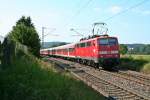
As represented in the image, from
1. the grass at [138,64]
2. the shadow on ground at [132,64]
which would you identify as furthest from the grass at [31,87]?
the shadow on ground at [132,64]

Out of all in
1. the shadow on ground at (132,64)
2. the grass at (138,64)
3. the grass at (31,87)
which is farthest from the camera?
the shadow on ground at (132,64)

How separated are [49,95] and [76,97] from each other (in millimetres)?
880

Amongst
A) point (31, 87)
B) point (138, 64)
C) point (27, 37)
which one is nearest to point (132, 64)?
point (138, 64)

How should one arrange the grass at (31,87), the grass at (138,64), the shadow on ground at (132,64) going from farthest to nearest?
1. the shadow on ground at (132,64)
2. the grass at (138,64)
3. the grass at (31,87)

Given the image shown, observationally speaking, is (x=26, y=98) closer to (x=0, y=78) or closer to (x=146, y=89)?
(x=0, y=78)

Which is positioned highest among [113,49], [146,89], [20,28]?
[20,28]

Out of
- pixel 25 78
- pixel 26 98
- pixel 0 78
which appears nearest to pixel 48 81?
pixel 25 78

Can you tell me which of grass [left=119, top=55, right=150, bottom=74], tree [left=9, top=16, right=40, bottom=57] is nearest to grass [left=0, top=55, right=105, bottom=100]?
grass [left=119, top=55, right=150, bottom=74]

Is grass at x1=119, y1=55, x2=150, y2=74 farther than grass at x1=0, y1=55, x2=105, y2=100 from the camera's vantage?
Yes

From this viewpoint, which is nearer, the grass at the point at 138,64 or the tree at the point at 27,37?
the grass at the point at 138,64

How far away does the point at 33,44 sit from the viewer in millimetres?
43562

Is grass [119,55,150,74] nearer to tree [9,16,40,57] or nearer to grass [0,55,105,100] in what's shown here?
tree [9,16,40,57]

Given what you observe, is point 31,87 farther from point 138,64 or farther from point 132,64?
point 132,64

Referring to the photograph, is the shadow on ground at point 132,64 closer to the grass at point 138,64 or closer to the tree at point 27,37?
Result: the grass at point 138,64
